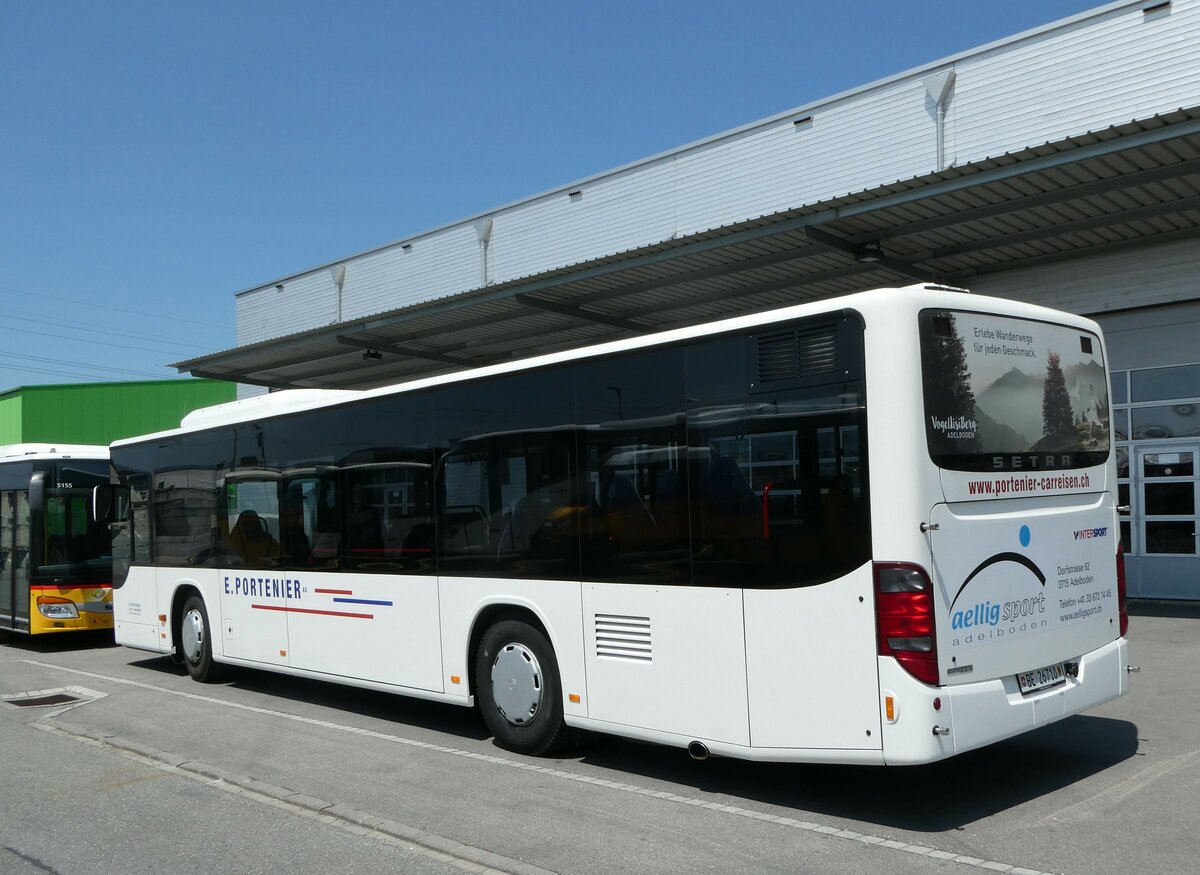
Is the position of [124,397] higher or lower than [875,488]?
higher

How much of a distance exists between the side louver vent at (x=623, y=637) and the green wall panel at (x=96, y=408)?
4149 centimetres

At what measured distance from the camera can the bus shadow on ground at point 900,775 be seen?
6.24m

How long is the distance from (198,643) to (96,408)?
4016 centimetres

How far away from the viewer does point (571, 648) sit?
7.48m

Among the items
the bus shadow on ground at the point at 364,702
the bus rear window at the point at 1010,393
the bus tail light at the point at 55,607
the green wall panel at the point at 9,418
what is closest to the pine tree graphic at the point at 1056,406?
the bus rear window at the point at 1010,393

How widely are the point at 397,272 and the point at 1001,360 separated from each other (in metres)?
20.3

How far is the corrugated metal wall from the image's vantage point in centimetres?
1347

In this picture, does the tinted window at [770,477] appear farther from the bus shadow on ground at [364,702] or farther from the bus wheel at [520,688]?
the bus shadow on ground at [364,702]

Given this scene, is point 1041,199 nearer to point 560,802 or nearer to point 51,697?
point 560,802

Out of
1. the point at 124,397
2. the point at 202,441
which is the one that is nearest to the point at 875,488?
the point at 202,441

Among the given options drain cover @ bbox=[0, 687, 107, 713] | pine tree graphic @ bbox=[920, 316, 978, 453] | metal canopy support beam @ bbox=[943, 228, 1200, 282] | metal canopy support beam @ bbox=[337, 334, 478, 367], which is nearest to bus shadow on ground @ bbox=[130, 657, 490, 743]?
drain cover @ bbox=[0, 687, 107, 713]

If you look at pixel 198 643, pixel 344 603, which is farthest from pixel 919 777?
pixel 198 643

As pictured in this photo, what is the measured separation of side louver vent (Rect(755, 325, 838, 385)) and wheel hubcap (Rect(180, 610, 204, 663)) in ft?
27.0

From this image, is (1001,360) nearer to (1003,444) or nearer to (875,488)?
(1003,444)
